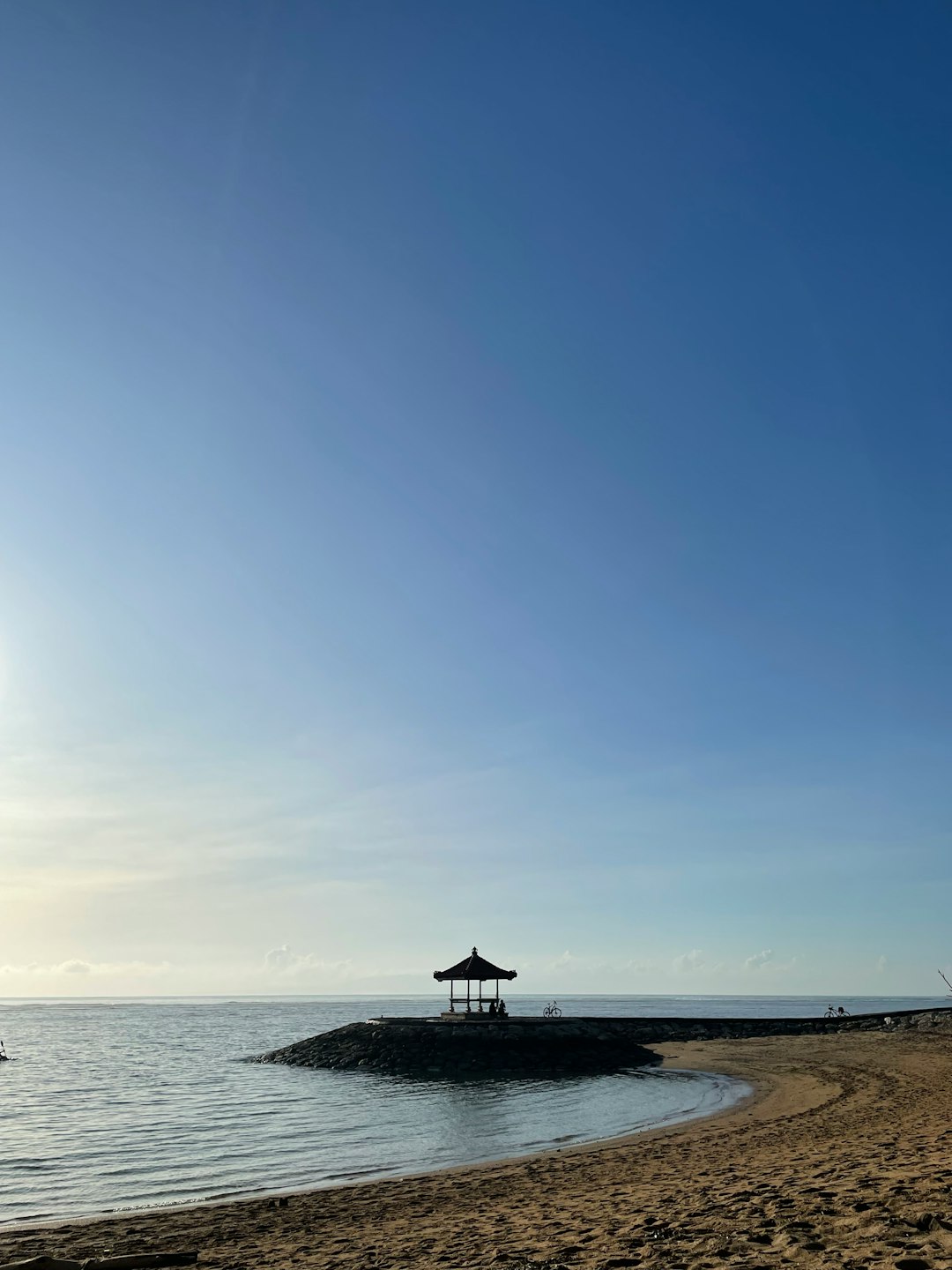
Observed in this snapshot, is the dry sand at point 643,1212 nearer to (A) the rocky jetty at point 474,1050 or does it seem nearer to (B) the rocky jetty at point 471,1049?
(A) the rocky jetty at point 474,1050

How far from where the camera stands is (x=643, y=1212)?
43.3ft

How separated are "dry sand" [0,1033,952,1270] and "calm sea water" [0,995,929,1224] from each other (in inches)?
115

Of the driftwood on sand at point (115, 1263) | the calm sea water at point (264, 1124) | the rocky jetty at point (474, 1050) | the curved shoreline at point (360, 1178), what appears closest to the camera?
the driftwood on sand at point (115, 1263)

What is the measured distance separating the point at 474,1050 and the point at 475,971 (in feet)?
17.7

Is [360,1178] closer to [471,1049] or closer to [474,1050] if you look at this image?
[474,1050]

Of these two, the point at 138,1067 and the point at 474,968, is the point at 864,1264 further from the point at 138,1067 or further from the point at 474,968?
the point at 138,1067

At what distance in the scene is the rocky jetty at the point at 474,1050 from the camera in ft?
152

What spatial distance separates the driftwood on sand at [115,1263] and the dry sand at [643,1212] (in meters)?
0.60

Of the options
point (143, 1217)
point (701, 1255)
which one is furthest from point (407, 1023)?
point (701, 1255)

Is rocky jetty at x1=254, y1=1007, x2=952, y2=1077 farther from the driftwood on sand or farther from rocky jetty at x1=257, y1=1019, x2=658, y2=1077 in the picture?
the driftwood on sand

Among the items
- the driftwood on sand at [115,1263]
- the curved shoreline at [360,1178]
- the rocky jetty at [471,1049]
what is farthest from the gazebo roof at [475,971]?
the driftwood on sand at [115,1263]

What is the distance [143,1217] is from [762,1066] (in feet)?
117

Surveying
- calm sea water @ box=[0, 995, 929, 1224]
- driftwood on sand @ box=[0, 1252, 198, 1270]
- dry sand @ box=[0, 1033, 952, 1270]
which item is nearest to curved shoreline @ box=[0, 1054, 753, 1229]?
calm sea water @ box=[0, 995, 929, 1224]

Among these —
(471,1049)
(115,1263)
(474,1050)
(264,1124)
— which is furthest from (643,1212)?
(471,1049)
